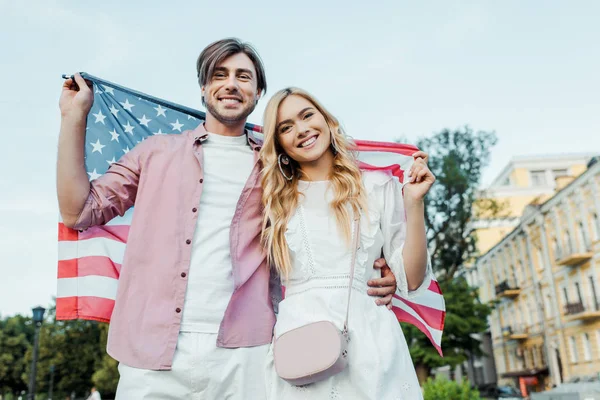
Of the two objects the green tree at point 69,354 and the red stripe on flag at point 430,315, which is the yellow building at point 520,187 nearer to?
the green tree at point 69,354

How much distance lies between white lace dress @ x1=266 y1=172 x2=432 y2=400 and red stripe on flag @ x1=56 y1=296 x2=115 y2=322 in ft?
3.26

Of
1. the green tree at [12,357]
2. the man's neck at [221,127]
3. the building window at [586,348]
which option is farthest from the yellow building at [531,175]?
the man's neck at [221,127]

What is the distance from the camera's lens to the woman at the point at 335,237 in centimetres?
229

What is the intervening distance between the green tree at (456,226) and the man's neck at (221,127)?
22.5 meters

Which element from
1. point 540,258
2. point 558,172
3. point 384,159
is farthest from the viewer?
point 558,172

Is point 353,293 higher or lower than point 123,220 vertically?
lower

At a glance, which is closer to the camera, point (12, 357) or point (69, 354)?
point (69, 354)

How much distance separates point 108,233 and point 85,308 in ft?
1.33

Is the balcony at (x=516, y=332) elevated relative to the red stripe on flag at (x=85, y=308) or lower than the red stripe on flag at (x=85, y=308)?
elevated

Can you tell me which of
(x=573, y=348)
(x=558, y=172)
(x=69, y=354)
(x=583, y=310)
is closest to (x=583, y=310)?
(x=583, y=310)

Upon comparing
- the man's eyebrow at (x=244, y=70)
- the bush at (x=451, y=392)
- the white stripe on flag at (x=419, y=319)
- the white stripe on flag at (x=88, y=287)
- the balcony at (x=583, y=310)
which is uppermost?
the balcony at (x=583, y=310)

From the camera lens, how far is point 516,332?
129ft

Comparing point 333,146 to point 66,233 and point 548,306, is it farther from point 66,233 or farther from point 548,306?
point 548,306

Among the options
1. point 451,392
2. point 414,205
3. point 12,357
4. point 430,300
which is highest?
point 12,357
